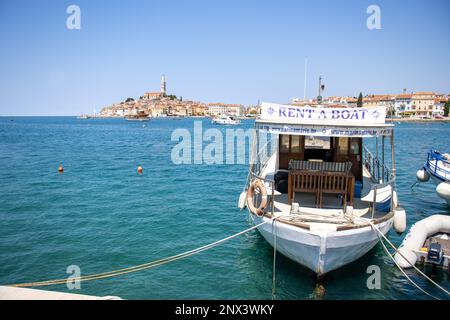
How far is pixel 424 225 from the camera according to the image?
38.2ft

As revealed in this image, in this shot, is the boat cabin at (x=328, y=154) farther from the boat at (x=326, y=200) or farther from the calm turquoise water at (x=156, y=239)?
the calm turquoise water at (x=156, y=239)

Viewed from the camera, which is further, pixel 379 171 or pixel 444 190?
pixel 444 190

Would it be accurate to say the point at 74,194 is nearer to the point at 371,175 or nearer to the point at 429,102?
the point at 371,175

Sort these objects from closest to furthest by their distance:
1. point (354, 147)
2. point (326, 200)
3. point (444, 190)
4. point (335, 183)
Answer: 1. point (335, 183)
2. point (326, 200)
3. point (354, 147)
4. point (444, 190)

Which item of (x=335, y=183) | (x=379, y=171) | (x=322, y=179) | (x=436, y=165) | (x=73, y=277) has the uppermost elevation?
(x=322, y=179)

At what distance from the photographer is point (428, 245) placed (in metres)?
11.0

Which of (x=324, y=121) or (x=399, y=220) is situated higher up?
(x=324, y=121)

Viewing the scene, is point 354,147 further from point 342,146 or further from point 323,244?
point 323,244

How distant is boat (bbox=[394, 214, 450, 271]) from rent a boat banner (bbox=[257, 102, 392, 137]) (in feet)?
12.3

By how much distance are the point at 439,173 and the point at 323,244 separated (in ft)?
48.0

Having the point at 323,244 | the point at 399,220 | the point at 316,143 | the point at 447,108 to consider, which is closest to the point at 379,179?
the point at 316,143

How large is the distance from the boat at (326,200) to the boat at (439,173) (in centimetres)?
712

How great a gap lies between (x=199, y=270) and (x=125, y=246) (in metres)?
3.40

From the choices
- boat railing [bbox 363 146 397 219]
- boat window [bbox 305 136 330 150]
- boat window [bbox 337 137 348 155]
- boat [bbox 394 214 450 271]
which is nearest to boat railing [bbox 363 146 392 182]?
boat railing [bbox 363 146 397 219]
